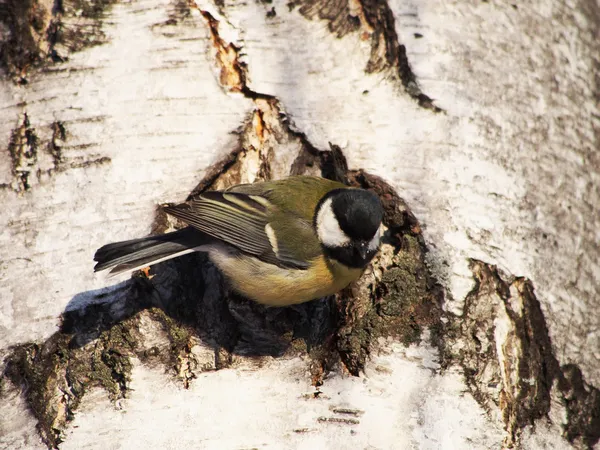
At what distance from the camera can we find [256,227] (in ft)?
8.28

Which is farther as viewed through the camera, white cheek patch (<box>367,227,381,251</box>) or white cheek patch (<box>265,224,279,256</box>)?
white cheek patch (<box>265,224,279,256</box>)

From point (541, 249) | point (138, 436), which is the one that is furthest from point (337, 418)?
point (541, 249)

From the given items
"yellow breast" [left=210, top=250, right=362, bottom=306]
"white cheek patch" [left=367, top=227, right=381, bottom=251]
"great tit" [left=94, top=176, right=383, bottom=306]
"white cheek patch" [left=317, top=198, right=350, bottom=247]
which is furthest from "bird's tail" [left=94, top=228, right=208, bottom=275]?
"white cheek patch" [left=367, top=227, right=381, bottom=251]

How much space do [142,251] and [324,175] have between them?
0.81m

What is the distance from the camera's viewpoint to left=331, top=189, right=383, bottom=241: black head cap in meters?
2.16

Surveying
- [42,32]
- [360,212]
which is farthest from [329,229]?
[42,32]

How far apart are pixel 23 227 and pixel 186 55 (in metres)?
0.89

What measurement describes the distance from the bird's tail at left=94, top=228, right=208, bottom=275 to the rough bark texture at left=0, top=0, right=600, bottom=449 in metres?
0.09

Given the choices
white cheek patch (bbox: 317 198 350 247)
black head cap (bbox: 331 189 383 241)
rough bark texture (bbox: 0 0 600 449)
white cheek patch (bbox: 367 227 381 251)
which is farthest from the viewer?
white cheek patch (bbox: 317 198 350 247)

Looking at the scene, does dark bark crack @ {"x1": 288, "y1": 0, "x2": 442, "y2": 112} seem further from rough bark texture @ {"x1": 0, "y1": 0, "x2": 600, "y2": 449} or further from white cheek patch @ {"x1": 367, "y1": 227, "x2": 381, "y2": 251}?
white cheek patch @ {"x1": 367, "y1": 227, "x2": 381, "y2": 251}

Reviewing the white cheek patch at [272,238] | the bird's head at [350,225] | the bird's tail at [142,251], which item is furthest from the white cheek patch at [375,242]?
the bird's tail at [142,251]

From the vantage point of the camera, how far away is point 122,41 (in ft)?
7.73

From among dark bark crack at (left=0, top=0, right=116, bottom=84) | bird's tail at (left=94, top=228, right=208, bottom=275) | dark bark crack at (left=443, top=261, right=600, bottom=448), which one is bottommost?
dark bark crack at (left=443, top=261, right=600, bottom=448)

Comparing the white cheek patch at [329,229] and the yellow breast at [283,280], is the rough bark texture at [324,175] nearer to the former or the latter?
the yellow breast at [283,280]
